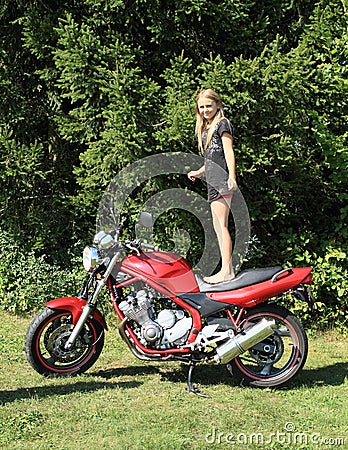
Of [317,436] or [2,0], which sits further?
[2,0]

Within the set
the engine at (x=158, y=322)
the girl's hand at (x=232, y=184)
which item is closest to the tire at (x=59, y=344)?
the engine at (x=158, y=322)

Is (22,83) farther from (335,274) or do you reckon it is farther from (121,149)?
(335,274)

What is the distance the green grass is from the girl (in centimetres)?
98

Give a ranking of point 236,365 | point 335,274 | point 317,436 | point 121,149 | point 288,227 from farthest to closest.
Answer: point 288,227 → point 335,274 → point 121,149 → point 236,365 → point 317,436

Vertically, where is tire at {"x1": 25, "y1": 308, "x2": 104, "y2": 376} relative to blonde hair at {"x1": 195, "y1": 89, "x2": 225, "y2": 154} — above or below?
below

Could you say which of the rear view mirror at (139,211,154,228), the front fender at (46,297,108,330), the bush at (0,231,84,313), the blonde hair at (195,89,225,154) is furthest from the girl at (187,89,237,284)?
the bush at (0,231,84,313)

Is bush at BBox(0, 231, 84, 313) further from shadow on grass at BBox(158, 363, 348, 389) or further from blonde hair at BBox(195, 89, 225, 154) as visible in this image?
blonde hair at BBox(195, 89, 225, 154)

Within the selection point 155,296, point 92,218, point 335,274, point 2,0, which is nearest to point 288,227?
point 335,274

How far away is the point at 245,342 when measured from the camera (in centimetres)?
466

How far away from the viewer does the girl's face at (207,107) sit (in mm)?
5223

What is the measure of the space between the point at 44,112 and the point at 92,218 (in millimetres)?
1320

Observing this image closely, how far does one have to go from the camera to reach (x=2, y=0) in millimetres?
6770

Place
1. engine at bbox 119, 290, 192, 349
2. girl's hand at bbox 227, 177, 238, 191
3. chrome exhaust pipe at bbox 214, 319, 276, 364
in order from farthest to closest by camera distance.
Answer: girl's hand at bbox 227, 177, 238, 191, engine at bbox 119, 290, 192, 349, chrome exhaust pipe at bbox 214, 319, 276, 364

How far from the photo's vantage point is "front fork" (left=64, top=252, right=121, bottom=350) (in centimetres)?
479
